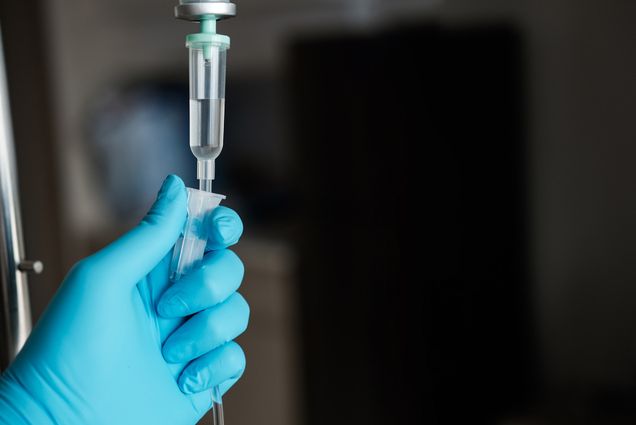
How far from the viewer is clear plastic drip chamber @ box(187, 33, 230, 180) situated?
64 cm

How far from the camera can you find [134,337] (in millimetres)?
712

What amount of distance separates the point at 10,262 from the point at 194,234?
261 millimetres

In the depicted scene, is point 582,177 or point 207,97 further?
point 582,177

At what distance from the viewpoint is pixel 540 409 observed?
5.91 feet

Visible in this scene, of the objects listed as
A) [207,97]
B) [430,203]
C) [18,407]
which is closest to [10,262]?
[18,407]

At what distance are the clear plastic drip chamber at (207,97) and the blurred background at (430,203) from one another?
1.17 meters

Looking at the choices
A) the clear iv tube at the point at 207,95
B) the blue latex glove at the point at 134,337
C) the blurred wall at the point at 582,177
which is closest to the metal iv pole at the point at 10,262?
the blue latex glove at the point at 134,337

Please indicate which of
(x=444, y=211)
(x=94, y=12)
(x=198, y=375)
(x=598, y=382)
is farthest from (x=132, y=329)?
(x=94, y=12)

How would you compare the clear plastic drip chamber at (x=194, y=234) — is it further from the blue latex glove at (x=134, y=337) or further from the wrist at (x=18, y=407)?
the wrist at (x=18, y=407)

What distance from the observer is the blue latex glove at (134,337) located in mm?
687

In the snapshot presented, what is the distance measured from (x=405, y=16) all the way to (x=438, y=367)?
40.3 inches

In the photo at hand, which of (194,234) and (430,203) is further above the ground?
(194,234)

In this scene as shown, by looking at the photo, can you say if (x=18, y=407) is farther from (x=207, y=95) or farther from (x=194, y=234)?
(x=207, y=95)

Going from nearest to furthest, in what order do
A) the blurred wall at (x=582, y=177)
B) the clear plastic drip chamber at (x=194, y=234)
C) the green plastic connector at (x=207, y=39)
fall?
the green plastic connector at (x=207, y=39)
the clear plastic drip chamber at (x=194, y=234)
the blurred wall at (x=582, y=177)
